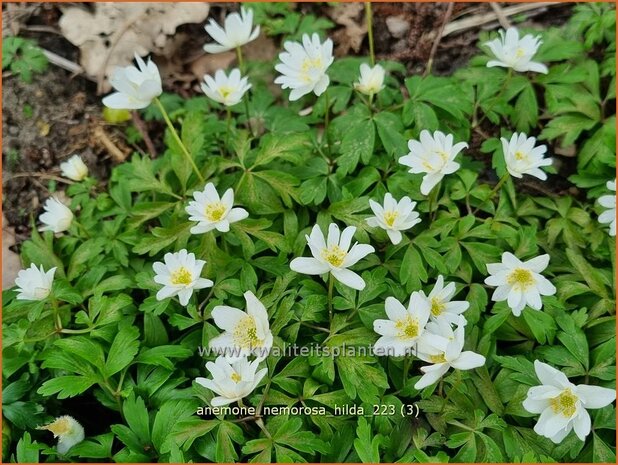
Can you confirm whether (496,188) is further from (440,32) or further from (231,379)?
(231,379)

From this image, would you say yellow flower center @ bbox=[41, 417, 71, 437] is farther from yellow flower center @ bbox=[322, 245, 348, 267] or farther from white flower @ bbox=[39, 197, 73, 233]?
yellow flower center @ bbox=[322, 245, 348, 267]

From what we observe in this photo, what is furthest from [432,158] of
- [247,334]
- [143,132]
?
[143,132]

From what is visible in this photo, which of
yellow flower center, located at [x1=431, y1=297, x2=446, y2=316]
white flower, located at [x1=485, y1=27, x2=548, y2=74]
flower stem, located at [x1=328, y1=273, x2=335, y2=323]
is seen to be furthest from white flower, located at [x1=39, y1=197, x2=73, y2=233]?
white flower, located at [x1=485, y1=27, x2=548, y2=74]

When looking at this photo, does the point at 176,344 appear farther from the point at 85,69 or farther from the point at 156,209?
the point at 85,69

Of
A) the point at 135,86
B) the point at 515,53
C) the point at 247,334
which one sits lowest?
the point at 247,334

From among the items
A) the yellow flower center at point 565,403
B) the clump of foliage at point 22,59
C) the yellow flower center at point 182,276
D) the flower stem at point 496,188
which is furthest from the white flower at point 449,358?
the clump of foliage at point 22,59

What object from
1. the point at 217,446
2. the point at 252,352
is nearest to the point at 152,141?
the point at 252,352

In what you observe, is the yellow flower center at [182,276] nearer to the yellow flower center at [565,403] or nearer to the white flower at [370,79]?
the white flower at [370,79]
